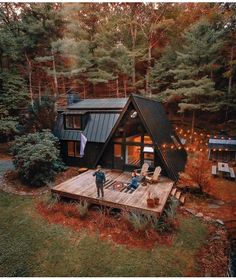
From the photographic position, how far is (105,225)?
7.40 metres

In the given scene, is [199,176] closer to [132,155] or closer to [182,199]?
[182,199]

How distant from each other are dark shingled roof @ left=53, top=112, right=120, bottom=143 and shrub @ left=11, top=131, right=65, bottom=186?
7.41 ft

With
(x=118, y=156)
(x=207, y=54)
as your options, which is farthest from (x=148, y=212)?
(x=207, y=54)

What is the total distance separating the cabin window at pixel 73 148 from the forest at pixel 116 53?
7.00 ft

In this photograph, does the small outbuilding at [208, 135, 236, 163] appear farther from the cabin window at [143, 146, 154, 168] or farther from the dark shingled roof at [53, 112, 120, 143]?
the dark shingled roof at [53, 112, 120, 143]

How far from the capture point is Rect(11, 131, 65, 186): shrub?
10.5 meters

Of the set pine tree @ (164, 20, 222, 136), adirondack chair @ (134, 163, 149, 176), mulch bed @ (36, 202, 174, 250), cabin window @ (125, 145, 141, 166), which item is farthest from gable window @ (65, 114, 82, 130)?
pine tree @ (164, 20, 222, 136)

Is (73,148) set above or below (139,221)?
above

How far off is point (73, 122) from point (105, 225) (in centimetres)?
859

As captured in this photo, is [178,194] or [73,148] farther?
[73,148]

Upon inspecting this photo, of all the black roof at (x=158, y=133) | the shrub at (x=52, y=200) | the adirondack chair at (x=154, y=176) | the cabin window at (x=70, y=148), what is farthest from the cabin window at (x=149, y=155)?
the cabin window at (x=70, y=148)

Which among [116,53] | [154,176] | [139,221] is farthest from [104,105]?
[116,53]

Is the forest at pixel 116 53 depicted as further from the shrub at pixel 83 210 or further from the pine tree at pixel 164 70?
the shrub at pixel 83 210

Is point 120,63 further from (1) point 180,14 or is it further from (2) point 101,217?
(2) point 101,217
